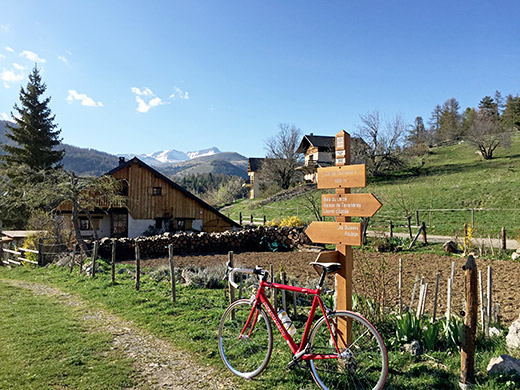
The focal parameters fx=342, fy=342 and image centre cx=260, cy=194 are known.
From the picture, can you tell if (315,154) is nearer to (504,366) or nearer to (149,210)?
(149,210)

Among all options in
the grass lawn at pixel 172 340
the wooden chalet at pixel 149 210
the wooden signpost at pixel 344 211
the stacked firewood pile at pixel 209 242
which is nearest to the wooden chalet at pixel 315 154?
the wooden chalet at pixel 149 210

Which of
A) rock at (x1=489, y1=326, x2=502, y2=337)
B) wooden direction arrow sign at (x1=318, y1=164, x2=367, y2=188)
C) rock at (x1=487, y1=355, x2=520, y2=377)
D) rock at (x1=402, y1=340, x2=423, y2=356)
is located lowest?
rock at (x1=402, y1=340, x2=423, y2=356)

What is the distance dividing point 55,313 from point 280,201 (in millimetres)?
35661

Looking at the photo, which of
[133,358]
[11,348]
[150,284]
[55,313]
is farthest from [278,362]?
[150,284]

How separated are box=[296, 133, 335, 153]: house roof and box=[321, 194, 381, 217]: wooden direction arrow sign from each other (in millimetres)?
47800

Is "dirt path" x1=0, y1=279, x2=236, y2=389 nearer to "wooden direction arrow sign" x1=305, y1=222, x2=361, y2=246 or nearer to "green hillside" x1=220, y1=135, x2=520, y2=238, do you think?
"wooden direction arrow sign" x1=305, y1=222, x2=361, y2=246

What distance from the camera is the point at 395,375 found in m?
3.92

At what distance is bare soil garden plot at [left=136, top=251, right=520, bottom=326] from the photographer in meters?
6.39

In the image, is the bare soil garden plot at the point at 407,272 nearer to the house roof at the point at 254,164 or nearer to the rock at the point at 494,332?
the rock at the point at 494,332

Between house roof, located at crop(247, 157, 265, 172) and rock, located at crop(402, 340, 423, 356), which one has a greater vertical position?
house roof, located at crop(247, 157, 265, 172)

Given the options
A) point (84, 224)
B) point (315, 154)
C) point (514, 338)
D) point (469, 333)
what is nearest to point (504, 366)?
point (469, 333)

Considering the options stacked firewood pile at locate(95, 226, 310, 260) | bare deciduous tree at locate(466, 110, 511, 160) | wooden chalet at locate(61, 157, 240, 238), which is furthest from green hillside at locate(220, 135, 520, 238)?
wooden chalet at locate(61, 157, 240, 238)

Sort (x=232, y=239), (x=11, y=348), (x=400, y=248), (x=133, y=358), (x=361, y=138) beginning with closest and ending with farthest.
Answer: (x=133, y=358) < (x=11, y=348) < (x=400, y=248) < (x=232, y=239) < (x=361, y=138)

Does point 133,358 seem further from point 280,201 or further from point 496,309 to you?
point 280,201
